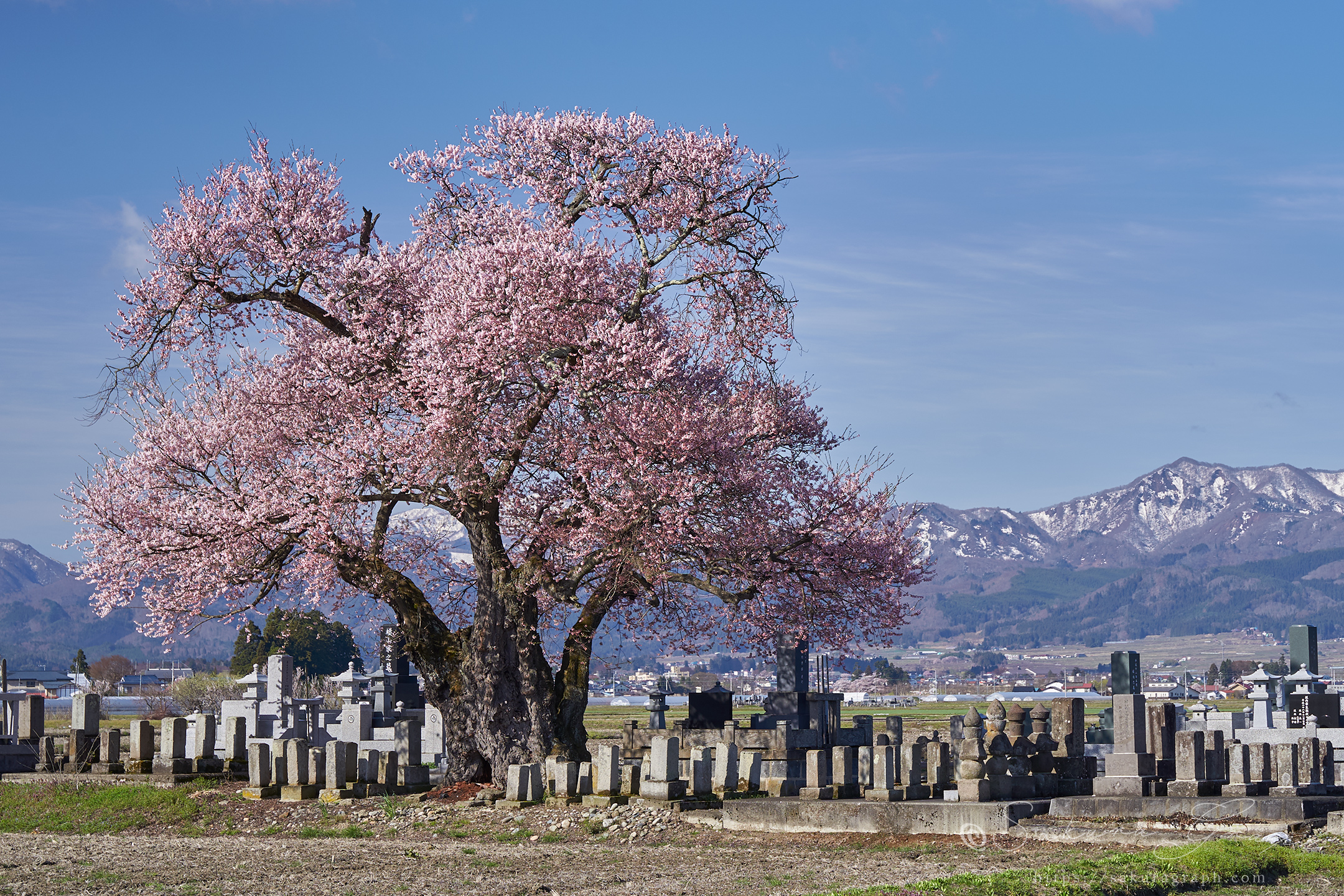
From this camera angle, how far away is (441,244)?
3147 centimetres

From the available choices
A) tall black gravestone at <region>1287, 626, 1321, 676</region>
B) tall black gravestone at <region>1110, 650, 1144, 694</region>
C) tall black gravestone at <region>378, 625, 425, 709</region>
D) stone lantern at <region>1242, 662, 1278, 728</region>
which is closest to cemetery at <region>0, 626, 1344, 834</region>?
tall black gravestone at <region>378, 625, 425, 709</region>

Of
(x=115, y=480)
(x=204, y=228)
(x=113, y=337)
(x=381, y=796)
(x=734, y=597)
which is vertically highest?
(x=204, y=228)

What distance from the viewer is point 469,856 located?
20.7 m

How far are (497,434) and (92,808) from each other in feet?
33.9

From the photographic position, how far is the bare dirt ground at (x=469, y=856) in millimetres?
17312

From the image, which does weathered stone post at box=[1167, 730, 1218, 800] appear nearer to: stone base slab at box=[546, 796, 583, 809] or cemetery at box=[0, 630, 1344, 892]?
cemetery at box=[0, 630, 1344, 892]

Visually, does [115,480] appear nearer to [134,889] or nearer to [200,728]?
[200,728]

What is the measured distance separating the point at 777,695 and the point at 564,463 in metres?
12.3

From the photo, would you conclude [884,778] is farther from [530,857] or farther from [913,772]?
[530,857]

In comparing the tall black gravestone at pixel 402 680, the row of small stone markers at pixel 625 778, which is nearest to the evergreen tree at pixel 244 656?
the tall black gravestone at pixel 402 680

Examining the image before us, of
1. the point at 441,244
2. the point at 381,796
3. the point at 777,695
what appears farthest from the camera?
the point at 777,695

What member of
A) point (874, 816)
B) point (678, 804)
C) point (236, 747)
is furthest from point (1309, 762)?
point (236, 747)

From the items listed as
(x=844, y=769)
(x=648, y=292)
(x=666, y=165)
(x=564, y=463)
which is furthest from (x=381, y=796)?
(x=666, y=165)

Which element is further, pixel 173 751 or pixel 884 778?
pixel 173 751
